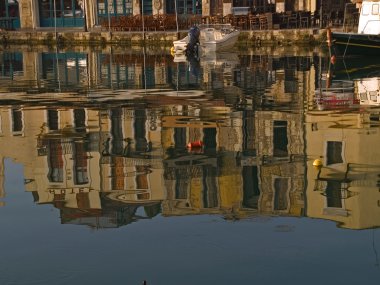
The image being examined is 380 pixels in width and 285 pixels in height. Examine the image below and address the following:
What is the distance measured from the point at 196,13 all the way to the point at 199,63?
15.6 metres

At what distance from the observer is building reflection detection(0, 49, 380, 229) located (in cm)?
1029

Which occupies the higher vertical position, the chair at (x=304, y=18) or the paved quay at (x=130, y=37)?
the chair at (x=304, y=18)

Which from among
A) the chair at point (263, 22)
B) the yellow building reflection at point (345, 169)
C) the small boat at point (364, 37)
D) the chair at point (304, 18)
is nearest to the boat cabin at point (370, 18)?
the small boat at point (364, 37)

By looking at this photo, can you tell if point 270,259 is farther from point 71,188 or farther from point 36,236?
point 71,188

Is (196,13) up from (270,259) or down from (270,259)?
up

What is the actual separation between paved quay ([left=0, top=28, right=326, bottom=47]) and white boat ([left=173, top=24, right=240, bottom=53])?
2.51 m

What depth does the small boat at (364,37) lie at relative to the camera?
31.9 metres

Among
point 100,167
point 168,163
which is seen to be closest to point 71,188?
point 100,167

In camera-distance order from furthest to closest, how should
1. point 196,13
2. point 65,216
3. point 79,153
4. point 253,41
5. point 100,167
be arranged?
point 196,13
point 253,41
point 79,153
point 100,167
point 65,216

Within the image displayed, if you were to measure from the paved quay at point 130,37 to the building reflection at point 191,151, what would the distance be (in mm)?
16787

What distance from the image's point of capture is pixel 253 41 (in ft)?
135

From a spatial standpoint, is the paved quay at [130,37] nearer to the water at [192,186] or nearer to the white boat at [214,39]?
the white boat at [214,39]

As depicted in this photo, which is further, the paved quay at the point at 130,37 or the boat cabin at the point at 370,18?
the paved quay at the point at 130,37

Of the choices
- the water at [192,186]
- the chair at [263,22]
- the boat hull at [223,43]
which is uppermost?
the chair at [263,22]
